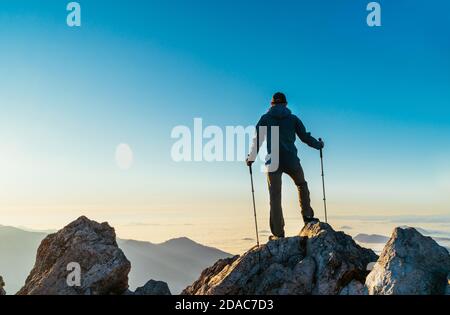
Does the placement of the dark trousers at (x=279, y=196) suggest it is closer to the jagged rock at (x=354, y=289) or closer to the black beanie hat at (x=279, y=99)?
the black beanie hat at (x=279, y=99)

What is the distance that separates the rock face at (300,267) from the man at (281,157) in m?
1.80

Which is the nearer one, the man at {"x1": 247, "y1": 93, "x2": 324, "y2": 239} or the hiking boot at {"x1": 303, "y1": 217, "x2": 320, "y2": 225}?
the hiking boot at {"x1": 303, "y1": 217, "x2": 320, "y2": 225}

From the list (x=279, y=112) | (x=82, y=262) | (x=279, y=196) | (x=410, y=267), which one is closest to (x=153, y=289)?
(x=82, y=262)

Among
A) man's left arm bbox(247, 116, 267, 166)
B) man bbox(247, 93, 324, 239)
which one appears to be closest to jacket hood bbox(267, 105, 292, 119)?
man bbox(247, 93, 324, 239)

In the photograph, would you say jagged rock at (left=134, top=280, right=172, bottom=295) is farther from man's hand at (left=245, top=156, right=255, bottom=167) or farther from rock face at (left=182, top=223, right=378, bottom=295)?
man's hand at (left=245, top=156, right=255, bottom=167)

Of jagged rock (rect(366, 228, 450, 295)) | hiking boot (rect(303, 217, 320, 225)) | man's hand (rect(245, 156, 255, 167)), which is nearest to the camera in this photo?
jagged rock (rect(366, 228, 450, 295))

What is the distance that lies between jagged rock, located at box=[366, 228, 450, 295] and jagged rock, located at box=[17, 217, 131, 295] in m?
9.93

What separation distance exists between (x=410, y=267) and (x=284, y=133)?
773 centimetres

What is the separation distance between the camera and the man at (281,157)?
55.6ft

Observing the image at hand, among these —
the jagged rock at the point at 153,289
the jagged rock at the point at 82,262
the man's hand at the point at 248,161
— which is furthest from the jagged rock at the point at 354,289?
the jagged rock at the point at 82,262

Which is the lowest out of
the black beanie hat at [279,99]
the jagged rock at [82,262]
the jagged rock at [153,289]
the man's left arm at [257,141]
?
the jagged rock at [153,289]

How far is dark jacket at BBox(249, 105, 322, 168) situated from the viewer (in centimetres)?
1706

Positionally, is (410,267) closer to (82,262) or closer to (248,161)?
(248,161)

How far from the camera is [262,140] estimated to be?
1766 cm
